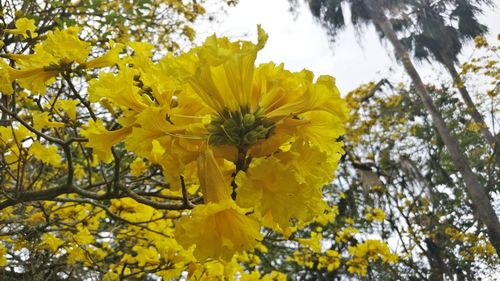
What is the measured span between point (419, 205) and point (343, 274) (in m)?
2.77

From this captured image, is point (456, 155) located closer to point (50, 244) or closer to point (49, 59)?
point (50, 244)

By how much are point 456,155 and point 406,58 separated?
3.27m

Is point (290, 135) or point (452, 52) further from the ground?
point (452, 52)

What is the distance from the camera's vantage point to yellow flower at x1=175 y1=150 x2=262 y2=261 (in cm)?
73

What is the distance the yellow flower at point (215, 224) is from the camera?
2.39 feet

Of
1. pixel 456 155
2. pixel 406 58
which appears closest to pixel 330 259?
pixel 456 155

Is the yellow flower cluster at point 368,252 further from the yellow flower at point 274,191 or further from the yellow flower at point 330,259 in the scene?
the yellow flower at point 274,191

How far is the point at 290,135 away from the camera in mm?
802

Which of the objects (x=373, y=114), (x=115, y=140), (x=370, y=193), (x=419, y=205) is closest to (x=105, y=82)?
(x=115, y=140)

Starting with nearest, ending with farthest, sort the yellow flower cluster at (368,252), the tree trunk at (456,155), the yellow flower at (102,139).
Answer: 1. the yellow flower at (102,139)
2. the yellow flower cluster at (368,252)
3. the tree trunk at (456,155)

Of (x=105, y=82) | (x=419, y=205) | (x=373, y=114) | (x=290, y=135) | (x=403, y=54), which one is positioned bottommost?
(x=290, y=135)

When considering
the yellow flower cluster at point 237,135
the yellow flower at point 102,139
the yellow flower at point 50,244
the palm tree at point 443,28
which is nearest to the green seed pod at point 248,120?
the yellow flower cluster at point 237,135

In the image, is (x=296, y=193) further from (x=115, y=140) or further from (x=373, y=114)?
(x=373, y=114)

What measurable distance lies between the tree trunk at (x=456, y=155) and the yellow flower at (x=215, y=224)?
978 cm
